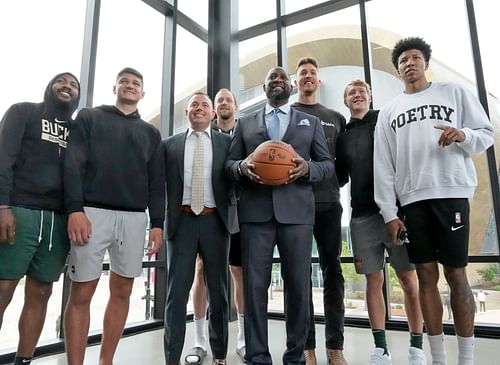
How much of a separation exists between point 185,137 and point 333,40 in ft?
9.78

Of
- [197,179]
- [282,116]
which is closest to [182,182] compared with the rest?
[197,179]

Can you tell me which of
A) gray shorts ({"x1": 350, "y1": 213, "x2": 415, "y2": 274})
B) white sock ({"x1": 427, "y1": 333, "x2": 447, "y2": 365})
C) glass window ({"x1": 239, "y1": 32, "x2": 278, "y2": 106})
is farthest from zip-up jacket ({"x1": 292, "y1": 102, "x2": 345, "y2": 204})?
glass window ({"x1": 239, "y1": 32, "x2": 278, "y2": 106})

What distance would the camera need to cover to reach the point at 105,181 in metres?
1.89

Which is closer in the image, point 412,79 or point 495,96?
point 412,79

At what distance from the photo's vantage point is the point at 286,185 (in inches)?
73.4

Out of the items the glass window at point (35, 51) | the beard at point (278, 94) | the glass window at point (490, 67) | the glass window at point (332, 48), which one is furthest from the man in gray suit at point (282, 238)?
the glass window at point (332, 48)

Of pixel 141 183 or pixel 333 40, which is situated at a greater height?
pixel 333 40

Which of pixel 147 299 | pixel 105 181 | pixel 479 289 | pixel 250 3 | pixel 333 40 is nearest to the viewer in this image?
pixel 105 181

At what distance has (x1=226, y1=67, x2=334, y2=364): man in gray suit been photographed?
176cm

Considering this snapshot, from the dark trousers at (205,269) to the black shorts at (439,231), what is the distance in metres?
1.01

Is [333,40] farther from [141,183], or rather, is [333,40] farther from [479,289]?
[141,183]

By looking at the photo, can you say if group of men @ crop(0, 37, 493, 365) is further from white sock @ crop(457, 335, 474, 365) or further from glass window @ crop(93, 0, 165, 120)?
glass window @ crop(93, 0, 165, 120)

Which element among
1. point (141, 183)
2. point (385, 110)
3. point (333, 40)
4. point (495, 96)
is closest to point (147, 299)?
point (141, 183)

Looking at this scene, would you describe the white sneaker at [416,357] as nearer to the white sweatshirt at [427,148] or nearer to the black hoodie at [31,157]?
the white sweatshirt at [427,148]
